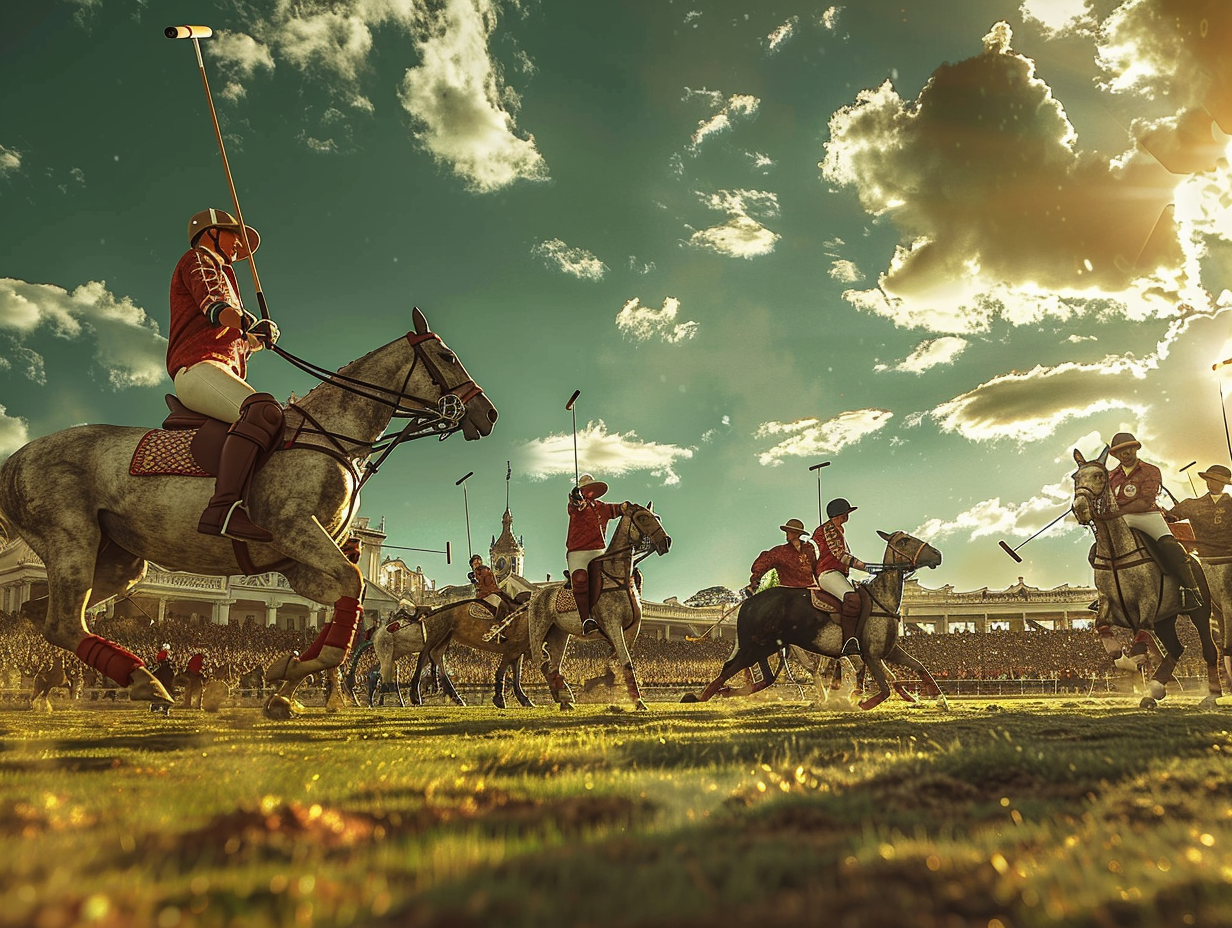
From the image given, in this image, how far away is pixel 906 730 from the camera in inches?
259

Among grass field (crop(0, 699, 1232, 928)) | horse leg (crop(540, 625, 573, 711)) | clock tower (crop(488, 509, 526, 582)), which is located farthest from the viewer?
clock tower (crop(488, 509, 526, 582))

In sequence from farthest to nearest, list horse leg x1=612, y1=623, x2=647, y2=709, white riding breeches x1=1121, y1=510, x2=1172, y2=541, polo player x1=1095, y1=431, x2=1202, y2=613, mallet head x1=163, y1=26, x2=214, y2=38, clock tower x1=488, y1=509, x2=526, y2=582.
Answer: clock tower x1=488, y1=509, x2=526, y2=582 → horse leg x1=612, y1=623, x2=647, y2=709 → white riding breeches x1=1121, y1=510, x2=1172, y2=541 → polo player x1=1095, y1=431, x2=1202, y2=613 → mallet head x1=163, y1=26, x2=214, y2=38

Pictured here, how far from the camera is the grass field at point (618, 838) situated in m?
1.57

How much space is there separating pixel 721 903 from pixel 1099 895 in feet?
2.77

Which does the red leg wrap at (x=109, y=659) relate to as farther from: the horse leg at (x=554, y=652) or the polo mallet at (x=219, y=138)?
the horse leg at (x=554, y=652)

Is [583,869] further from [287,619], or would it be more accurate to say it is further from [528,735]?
[287,619]

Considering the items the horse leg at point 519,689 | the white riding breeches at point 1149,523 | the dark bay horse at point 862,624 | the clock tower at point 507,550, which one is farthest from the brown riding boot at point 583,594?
the clock tower at point 507,550

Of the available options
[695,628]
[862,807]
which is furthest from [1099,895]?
[695,628]

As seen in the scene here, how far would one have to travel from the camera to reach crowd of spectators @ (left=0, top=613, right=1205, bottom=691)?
30.4 m

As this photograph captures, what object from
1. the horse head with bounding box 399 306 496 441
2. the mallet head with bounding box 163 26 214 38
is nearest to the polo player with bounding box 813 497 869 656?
the horse head with bounding box 399 306 496 441

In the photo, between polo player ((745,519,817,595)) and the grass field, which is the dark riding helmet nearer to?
polo player ((745,519,817,595))

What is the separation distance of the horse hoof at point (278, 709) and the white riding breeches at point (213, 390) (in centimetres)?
272

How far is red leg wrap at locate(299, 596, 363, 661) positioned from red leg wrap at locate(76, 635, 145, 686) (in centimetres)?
128

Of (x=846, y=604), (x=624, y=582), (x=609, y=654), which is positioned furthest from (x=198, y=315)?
(x=609, y=654)
